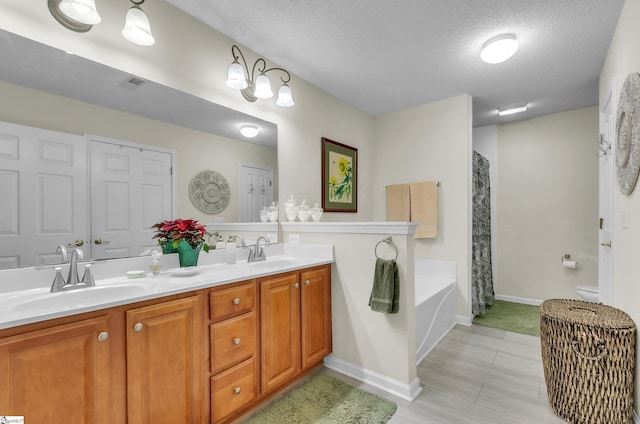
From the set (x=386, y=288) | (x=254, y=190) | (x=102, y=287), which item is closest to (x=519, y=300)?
(x=386, y=288)

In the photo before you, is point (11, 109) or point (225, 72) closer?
point (11, 109)

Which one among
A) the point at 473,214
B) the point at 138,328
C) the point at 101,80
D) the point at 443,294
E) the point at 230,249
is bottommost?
the point at 443,294

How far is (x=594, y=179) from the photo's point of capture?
140 inches

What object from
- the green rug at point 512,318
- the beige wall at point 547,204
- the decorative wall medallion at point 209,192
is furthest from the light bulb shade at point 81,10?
the beige wall at point 547,204

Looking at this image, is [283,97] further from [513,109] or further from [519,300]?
[519,300]

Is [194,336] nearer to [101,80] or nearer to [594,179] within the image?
[101,80]

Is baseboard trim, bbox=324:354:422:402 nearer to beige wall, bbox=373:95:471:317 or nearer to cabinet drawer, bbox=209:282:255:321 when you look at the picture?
cabinet drawer, bbox=209:282:255:321

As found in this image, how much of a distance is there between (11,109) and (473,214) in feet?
12.6

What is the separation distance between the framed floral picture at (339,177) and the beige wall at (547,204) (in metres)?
2.22

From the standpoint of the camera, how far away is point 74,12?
1455mm

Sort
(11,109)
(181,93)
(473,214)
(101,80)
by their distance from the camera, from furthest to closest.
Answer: (473,214) → (181,93) → (101,80) → (11,109)

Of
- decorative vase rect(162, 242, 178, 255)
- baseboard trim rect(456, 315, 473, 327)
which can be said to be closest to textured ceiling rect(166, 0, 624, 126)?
decorative vase rect(162, 242, 178, 255)

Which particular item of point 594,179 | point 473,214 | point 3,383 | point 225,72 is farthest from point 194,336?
point 594,179

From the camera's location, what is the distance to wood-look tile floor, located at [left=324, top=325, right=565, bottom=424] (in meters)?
1.74
